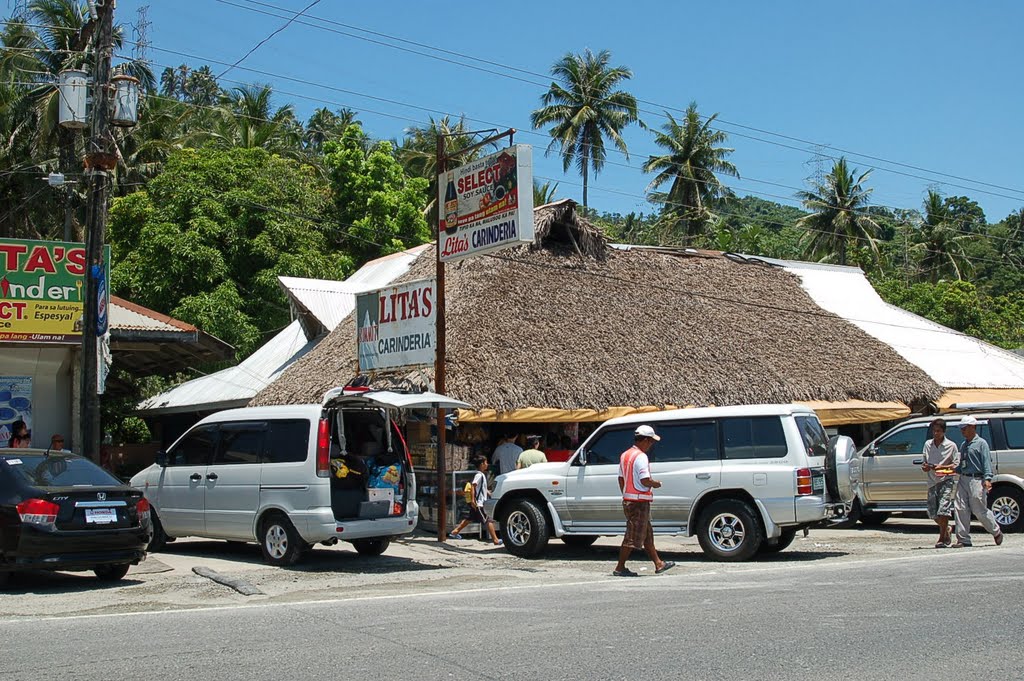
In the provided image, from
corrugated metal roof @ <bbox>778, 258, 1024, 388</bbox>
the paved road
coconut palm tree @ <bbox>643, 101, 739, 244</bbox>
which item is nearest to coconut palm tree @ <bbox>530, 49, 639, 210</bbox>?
coconut palm tree @ <bbox>643, 101, 739, 244</bbox>

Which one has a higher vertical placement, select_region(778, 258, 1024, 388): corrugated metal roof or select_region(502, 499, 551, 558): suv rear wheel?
select_region(778, 258, 1024, 388): corrugated metal roof

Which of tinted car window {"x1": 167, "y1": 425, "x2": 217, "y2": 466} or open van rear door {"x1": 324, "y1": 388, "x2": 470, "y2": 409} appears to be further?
tinted car window {"x1": 167, "y1": 425, "x2": 217, "y2": 466}

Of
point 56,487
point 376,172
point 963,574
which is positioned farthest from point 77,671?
point 376,172

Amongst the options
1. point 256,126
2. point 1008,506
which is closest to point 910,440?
point 1008,506

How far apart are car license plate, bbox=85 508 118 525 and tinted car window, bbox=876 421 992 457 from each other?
12.8 meters

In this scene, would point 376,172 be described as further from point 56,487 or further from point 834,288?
point 56,487

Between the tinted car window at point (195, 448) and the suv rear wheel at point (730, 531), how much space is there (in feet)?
22.1

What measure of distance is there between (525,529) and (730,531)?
9.71 ft

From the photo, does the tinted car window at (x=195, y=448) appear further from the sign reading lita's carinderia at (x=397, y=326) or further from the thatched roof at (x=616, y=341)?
the thatched roof at (x=616, y=341)

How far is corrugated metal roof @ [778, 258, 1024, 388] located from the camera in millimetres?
26031

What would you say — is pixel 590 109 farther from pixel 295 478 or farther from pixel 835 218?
pixel 295 478

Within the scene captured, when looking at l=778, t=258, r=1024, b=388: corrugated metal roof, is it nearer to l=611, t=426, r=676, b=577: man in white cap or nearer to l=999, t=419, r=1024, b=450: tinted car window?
l=999, t=419, r=1024, b=450: tinted car window

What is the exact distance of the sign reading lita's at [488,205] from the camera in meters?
15.3

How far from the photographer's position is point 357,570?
13.1 m
